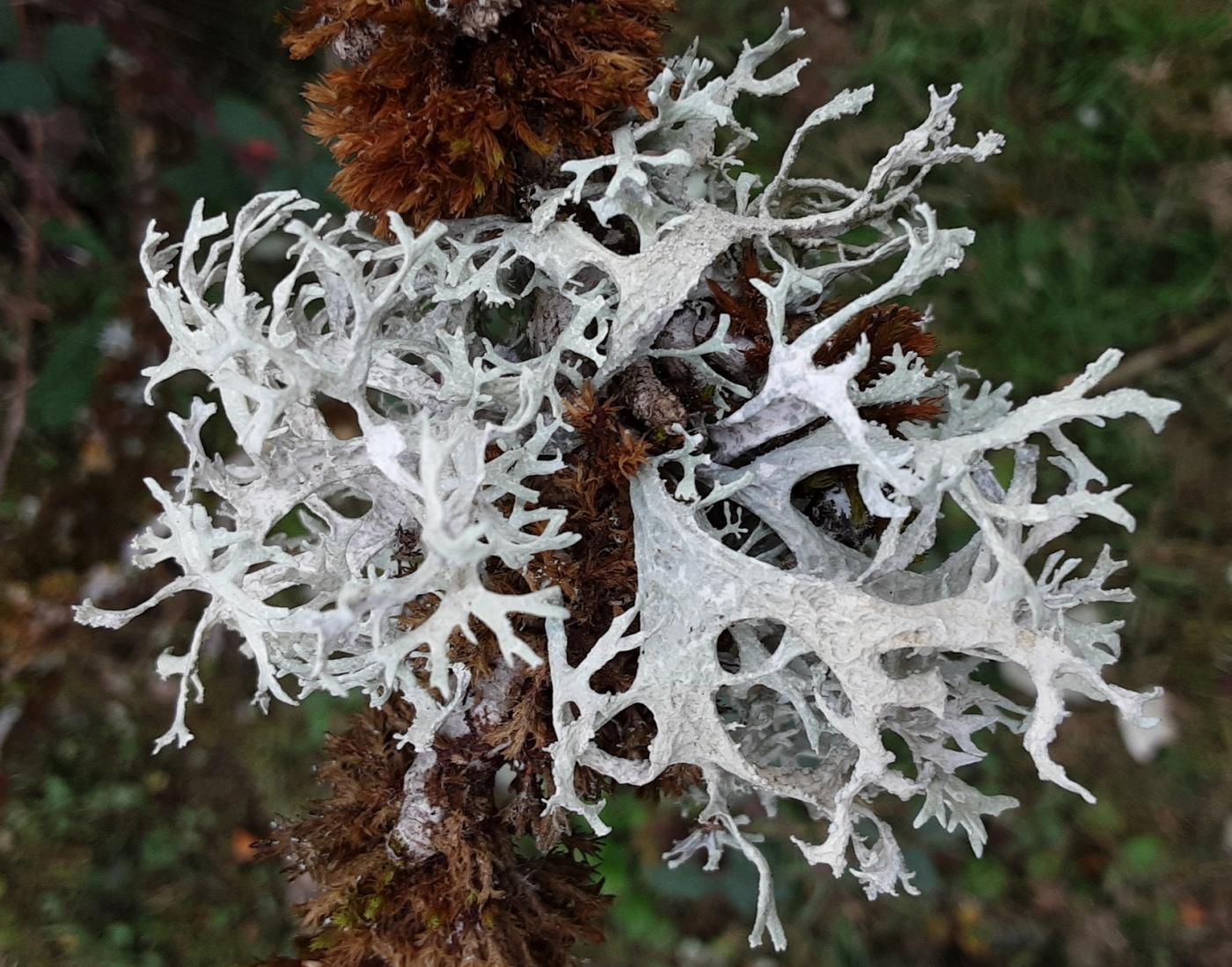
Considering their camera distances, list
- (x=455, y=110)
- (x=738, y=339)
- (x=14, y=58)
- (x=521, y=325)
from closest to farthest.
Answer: (x=455, y=110), (x=738, y=339), (x=521, y=325), (x=14, y=58)

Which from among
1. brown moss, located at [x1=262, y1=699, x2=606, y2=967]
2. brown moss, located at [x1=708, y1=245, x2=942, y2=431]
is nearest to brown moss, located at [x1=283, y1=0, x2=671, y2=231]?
brown moss, located at [x1=708, y1=245, x2=942, y2=431]

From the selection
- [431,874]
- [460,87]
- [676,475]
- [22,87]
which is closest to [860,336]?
[676,475]

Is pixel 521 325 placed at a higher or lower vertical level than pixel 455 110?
lower

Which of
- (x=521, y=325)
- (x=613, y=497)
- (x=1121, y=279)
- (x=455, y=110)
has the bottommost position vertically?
(x=1121, y=279)

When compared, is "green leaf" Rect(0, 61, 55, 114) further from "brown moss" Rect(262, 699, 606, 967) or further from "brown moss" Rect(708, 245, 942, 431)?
"brown moss" Rect(708, 245, 942, 431)

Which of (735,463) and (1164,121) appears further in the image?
(1164,121)

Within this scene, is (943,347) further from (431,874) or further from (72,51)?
(72,51)

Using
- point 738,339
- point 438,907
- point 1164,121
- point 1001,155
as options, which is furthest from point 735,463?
point 1164,121

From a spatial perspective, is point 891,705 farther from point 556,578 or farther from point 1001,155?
point 1001,155
